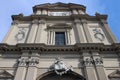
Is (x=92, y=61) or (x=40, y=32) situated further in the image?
(x=40, y=32)

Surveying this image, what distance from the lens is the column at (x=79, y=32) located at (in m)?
22.2

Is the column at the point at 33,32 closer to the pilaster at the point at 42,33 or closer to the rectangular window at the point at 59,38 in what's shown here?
the pilaster at the point at 42,33

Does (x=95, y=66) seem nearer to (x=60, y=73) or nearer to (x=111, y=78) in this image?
(x=111, y=78)

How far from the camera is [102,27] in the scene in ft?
83.7

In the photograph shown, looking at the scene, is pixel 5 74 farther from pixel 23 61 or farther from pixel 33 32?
pixel 33 32

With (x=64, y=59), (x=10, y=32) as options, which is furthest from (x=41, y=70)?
(x=10, y=32)

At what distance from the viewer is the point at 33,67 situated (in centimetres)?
1827

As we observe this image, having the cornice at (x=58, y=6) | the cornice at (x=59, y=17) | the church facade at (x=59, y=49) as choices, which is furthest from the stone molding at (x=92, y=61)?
the cornice at (x=58, y=6)

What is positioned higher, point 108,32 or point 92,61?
point 108,32

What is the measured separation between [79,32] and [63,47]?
147 inches

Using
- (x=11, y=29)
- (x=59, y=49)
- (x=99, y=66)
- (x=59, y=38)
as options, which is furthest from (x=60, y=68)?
(x=11, y=29)

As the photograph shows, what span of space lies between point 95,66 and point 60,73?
117 inches

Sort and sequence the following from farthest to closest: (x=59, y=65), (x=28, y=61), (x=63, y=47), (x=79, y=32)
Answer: (x=79, y=32), (x=63, y=47), (x=28, y=61), (x=59, y=65)

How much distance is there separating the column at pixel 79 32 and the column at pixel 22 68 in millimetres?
5990
